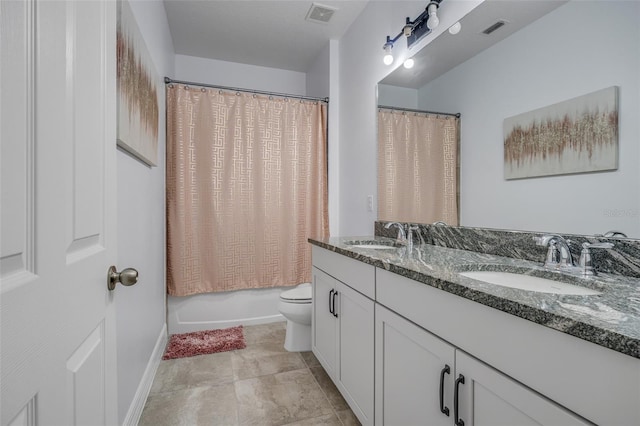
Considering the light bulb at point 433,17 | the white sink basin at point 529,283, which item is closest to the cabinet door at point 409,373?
the white sink basin at point 529,283

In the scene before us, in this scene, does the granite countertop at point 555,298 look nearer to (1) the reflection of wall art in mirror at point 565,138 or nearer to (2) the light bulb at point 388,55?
(1) the reflection of wall art in mirror at point 565,138

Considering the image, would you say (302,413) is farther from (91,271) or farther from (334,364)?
(91,271)

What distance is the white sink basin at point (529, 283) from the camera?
891 mm

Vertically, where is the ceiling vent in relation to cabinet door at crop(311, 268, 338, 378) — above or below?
above

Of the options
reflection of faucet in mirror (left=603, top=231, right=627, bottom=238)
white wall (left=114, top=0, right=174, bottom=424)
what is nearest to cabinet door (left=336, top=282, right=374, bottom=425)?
reflection of faucet in mirror (left=603, top=231, right=627, bottom=238)

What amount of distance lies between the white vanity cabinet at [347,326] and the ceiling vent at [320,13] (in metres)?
→ 1.81

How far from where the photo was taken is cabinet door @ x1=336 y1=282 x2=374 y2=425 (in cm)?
130

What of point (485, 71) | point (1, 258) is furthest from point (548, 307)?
point (485, 71)

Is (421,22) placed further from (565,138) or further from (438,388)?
(438,388)

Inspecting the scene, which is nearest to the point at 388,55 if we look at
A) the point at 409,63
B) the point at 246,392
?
the point at 409,63

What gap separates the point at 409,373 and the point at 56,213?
1045 millimetres

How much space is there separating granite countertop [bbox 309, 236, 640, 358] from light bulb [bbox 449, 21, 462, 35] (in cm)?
111

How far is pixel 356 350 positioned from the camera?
4.66 feet

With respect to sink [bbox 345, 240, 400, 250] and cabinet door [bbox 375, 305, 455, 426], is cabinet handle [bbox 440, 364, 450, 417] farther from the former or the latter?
sink [bbox 345, 240, 400, 250]
